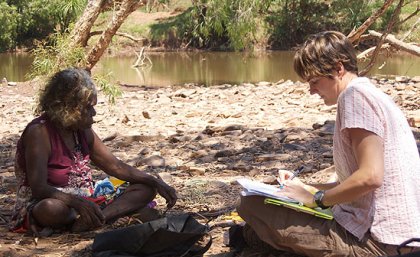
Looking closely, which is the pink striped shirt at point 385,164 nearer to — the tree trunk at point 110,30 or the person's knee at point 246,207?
the person's knee at point 246,207

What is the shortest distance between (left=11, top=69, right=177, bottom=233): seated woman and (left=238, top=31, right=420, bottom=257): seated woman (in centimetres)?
126

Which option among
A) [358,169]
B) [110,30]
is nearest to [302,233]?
[358,169]

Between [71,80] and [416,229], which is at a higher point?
[71,80]

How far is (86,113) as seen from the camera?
3910 millimetres

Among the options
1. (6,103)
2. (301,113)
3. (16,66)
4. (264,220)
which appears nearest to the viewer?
(264,220)

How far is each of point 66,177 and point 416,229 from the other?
199 centimetres

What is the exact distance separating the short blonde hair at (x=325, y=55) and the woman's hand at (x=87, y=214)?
1529 mm

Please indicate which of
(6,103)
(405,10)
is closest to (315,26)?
(405,10)

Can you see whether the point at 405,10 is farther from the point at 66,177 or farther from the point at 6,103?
the point at 66,177

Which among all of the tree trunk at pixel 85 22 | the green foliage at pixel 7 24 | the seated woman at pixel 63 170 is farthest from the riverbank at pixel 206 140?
the green foliage at pixel 7 24

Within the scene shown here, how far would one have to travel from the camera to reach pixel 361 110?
275 centimetres

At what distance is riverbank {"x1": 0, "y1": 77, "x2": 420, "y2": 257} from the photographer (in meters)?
4.45

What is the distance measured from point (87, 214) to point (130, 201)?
12.6 inches

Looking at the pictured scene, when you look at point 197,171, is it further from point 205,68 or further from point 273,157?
point 205,68
